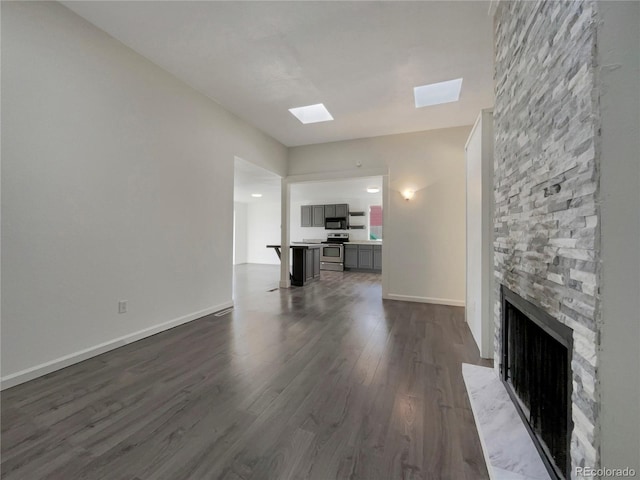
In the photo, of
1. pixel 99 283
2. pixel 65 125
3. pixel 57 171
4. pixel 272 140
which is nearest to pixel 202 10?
pixel 65 125

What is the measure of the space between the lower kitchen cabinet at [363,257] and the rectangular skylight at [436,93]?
485 cm

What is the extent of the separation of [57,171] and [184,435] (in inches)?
86.7

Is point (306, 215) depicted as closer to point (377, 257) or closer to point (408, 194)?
point (377, 257)

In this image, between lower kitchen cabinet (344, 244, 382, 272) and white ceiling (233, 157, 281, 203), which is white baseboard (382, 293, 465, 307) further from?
lower kitchen cabinet (344, 244, 382, 272)

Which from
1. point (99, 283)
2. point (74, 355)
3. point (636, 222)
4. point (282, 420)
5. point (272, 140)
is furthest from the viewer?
point (272, 140)

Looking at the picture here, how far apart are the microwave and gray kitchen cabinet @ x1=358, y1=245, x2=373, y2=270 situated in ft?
3.51

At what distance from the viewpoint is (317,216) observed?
919 centimetres

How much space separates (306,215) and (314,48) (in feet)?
22.8

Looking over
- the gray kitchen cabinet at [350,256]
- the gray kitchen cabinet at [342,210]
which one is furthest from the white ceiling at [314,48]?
the gray kitchen cabinet at [342,210]

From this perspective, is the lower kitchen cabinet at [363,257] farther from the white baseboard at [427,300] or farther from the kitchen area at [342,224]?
the white baseboard at [427,300]

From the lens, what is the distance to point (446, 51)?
8.21 feet

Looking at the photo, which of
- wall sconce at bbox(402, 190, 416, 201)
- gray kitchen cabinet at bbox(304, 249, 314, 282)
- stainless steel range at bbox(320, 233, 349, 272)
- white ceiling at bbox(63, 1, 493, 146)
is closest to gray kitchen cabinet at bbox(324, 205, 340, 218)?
stainless steel range at bbox(320, 233, 349, 272)

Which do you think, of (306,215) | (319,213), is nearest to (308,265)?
(319,213)

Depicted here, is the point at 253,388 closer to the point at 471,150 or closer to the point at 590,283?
the point at 590,283
